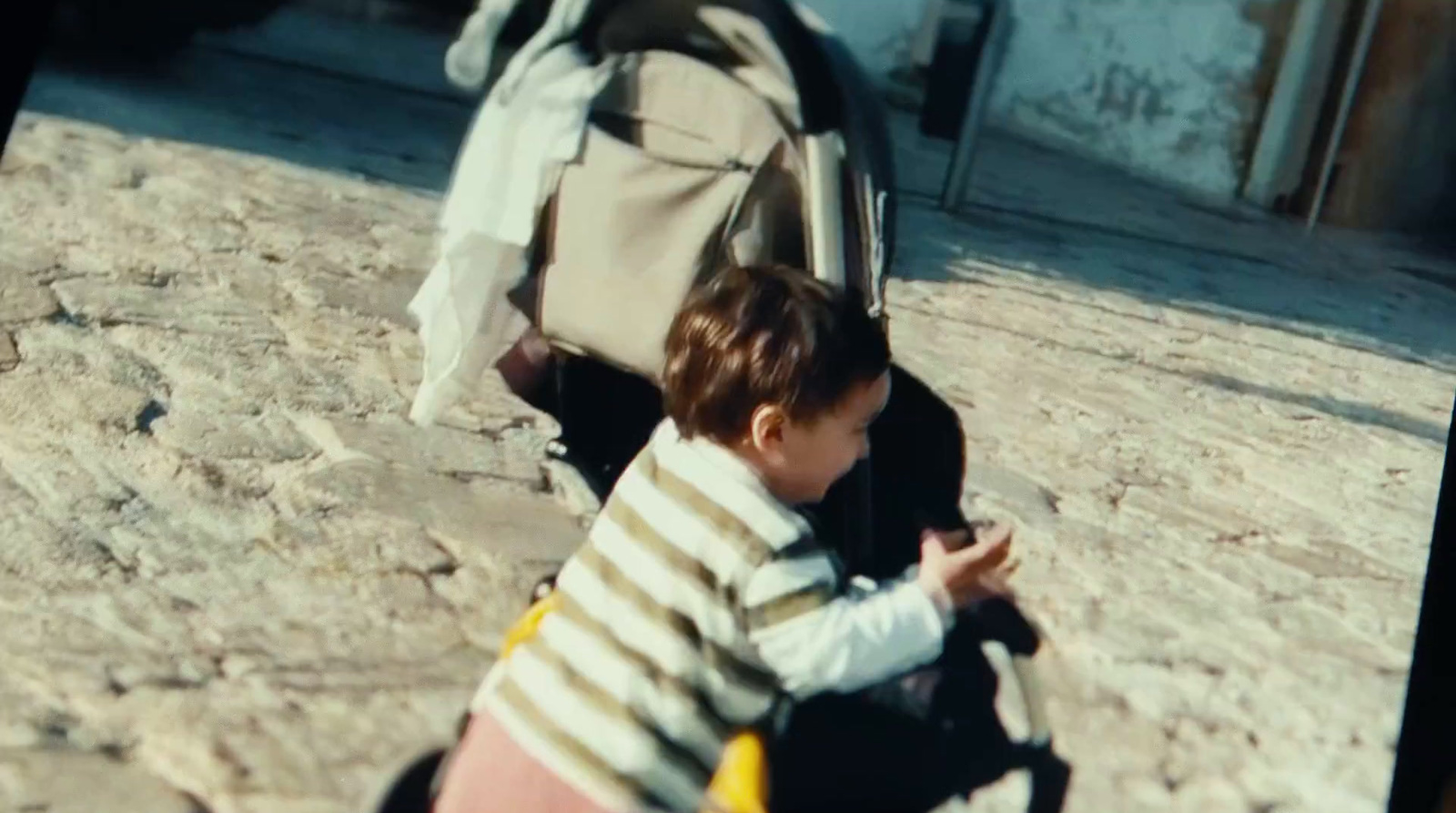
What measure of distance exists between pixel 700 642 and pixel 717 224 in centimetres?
21

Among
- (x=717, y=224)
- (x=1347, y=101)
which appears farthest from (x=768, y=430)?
(x=1347, y=101)

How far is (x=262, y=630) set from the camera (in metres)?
0.91

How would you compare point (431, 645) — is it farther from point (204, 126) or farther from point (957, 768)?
point (204, 126)

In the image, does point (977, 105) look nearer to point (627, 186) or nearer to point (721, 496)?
point (627, 186)

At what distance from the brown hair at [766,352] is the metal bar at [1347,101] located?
36cm

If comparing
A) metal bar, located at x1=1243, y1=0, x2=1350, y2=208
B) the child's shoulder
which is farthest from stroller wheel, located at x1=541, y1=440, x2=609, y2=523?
metal bar, located at x1=1243, y1=0, x2=1350, y2=208

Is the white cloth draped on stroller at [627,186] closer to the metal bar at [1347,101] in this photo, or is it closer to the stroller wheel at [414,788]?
the stroller wheel at [414,788]

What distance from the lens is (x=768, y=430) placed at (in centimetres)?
80

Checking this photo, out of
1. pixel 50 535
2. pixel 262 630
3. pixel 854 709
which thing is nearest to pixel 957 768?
pixel 854 709

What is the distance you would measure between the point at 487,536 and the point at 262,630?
0.14 meters

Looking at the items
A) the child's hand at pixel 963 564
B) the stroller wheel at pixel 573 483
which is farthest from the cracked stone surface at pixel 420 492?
the child's hand at pixel 963 564

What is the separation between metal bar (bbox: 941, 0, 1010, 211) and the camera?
1.03 metres

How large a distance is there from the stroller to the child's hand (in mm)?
44

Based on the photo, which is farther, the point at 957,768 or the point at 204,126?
the point at 204,126
